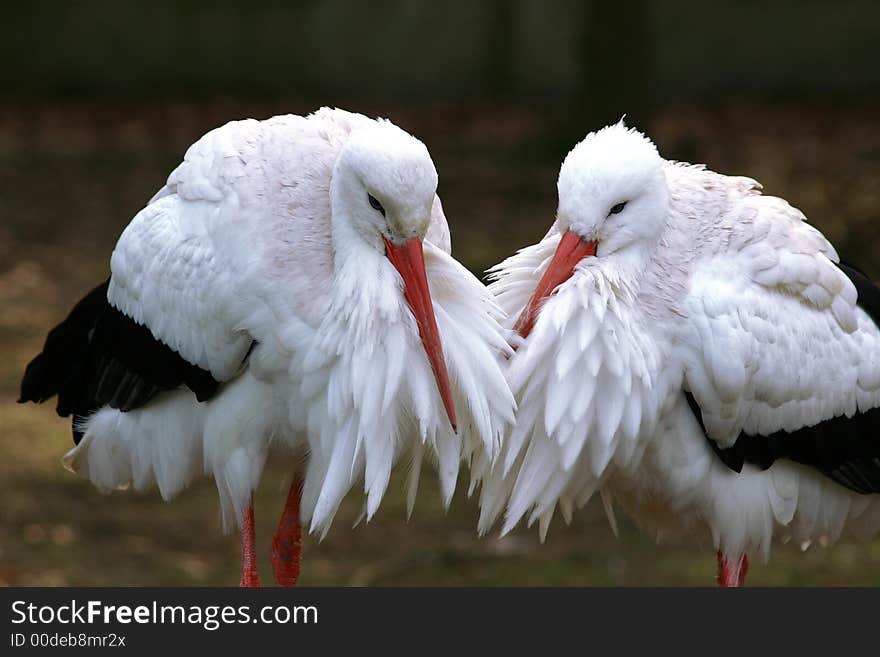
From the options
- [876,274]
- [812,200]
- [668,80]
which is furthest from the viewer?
[668,80]

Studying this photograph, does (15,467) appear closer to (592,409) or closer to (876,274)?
(592,409)

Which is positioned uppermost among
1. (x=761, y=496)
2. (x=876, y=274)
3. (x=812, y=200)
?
(x=812, y=200)

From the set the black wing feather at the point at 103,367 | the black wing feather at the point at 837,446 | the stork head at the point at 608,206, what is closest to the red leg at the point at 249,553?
the black wing feather at the point at 103,367

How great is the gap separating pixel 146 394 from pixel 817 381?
6.34 feet

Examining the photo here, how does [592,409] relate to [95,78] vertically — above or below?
below

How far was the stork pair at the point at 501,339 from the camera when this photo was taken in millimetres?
3650

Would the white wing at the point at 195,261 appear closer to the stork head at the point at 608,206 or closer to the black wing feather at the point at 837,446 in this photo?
the stork head at the point at 608,206

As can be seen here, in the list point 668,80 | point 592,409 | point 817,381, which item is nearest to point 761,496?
point 817,381

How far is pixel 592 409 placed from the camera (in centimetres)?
376

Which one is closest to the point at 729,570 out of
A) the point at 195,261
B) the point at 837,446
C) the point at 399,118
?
the point at 837,446

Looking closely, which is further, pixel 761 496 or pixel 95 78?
pixel 95 78

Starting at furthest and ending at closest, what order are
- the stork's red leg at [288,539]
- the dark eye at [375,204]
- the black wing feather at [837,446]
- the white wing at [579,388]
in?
1. the stork's red leg at [288,539]
2. the black wing feather at [837,446]
3. the white wing at [579,388]
4. the dark eye at [375,204]

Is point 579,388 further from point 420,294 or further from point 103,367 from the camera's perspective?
point 103,367

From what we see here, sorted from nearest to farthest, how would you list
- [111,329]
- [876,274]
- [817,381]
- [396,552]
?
[817,381] < [111,329] < [396,552] < [876,274]
